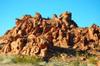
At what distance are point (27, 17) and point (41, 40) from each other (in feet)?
40.9

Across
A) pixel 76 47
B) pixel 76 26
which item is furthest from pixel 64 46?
pixel 76 26

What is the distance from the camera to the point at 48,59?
1383 inches

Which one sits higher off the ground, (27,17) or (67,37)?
(27,17)

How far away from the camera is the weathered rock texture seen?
36.1m

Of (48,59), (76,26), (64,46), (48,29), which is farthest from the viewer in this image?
(76,26)

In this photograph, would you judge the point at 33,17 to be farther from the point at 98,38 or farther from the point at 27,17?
the point at 98,38

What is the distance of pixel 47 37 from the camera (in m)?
42.6

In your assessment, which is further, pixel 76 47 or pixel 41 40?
pixel 76 47

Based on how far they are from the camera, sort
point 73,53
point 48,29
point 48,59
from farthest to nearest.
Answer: point 48,29 → point 73,53 → point 48,59

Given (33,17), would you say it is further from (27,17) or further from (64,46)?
(64,46)

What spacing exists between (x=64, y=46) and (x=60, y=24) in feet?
19.7

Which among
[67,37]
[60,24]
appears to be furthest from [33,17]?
[67,37]

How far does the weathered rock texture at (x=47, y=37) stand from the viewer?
3609cm

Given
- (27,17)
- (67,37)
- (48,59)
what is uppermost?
(27,17)
